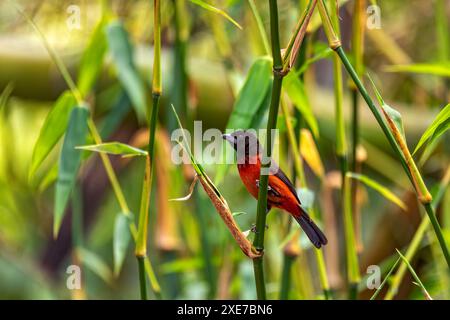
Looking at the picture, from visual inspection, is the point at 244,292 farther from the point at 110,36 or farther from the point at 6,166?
the point at 6,166

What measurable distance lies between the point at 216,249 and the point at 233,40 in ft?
1.73

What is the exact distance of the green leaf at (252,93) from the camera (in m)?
1.00

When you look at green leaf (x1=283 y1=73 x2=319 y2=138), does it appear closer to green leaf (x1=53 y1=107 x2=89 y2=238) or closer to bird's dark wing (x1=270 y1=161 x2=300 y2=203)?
bird's dark wing (x1=270 y1=161 x2=300 y2=203)

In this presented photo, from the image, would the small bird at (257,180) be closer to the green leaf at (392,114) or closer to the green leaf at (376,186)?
the green leaf at (376,186)

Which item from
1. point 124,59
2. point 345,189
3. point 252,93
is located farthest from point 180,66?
point 345,189

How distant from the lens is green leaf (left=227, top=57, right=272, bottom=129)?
996 millimetres

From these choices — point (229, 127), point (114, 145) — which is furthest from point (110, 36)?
point (114, 145)

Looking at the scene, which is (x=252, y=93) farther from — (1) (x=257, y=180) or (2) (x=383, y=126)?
(2) (x=383, y=126)

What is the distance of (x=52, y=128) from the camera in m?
1.05

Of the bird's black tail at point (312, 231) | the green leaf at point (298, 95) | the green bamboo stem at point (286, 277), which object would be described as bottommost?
the green bamboo stem at point (286, 277)

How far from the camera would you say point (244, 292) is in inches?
50.9

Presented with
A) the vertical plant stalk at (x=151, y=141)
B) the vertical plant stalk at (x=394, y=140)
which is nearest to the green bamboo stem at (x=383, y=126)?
the vertical plant stalk at (x=394, y=140)

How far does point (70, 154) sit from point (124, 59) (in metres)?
0.29

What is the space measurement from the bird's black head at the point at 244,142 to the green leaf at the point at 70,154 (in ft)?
0.61
